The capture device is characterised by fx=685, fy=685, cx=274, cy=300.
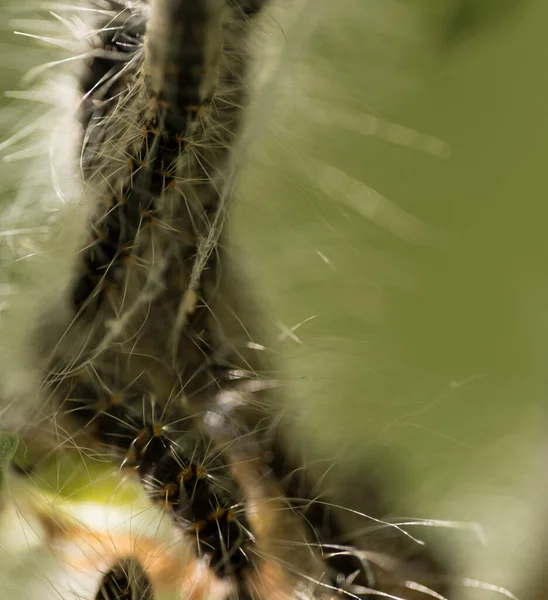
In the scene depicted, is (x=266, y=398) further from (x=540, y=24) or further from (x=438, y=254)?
(x=540, y=24)

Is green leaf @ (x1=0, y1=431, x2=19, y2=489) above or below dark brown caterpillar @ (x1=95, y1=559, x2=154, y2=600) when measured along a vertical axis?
above

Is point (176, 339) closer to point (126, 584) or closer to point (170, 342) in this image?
point (170, 342)

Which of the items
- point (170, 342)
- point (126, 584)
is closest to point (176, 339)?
point (170, 342)

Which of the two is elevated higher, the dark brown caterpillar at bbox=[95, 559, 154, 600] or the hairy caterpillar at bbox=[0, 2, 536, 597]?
the hairy caterpillar at bbox=[0, 2, 536, 597]

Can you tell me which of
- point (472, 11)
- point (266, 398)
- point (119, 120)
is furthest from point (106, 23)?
point (472, 11)
